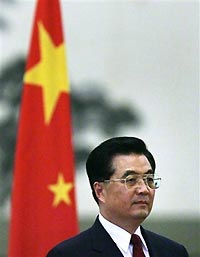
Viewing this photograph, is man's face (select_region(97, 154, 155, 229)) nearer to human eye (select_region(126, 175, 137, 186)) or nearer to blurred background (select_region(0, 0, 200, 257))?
human eye (select_region(126, 175, 137, 186))

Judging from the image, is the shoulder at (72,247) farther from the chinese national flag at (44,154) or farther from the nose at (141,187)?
the chinese national flag at (44,154)

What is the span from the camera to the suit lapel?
79.0 inches

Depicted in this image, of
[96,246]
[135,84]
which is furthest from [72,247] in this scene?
[135,84]

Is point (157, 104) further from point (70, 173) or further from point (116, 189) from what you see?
point (116, 189)

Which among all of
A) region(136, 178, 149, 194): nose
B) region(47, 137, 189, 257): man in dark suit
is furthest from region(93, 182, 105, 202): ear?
region(136, 178, 149, 194): nose

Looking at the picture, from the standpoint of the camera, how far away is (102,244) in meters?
2.02

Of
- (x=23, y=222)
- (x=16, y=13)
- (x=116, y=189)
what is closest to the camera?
(x=116, y=189)

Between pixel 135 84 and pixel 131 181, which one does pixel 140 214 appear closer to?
pixel 131 181

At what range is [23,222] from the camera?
309 cm

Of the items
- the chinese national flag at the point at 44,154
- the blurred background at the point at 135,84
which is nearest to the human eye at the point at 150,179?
the chinese national flag at the point at 44,154

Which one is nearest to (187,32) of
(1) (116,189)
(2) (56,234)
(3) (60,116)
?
(3) (60,116)

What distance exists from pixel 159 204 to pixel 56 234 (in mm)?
748

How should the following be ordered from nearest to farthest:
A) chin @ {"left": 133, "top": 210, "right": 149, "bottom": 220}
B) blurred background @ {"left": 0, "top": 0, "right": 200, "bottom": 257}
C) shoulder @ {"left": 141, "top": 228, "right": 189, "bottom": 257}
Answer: chin @ {"left": 133, "top": 210, "right": 149, "bottom": 220} < shoulder @ {"left": 141, "top": 228, "right": 189, "bottom": 257} < blurred background @ {"left": 0, "top": 0, "right": 200, "bottom": 257}

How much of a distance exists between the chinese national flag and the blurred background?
1.61 ft
